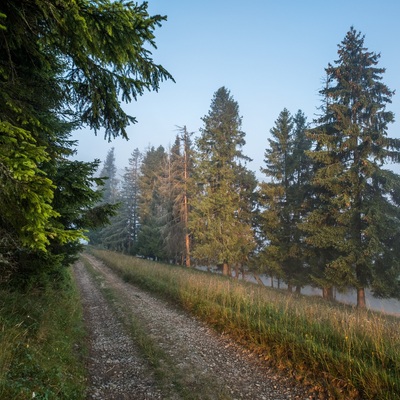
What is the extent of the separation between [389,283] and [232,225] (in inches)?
511

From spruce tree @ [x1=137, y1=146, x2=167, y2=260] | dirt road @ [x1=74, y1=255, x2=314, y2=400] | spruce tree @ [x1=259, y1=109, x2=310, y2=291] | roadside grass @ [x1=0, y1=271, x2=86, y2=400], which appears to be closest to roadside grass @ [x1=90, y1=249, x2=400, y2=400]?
dirt road @ [x1=74, y1=255, x2=314, y2=400]

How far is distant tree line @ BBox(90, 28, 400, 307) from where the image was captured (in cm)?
1642

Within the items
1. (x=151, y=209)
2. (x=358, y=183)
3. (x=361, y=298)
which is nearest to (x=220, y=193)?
(x=358, y=183)

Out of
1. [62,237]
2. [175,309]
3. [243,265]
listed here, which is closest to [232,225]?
[243,265]

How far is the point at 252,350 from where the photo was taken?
6.04 metres

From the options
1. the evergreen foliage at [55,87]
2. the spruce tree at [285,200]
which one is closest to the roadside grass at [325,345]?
the evergreen foliage at [55,87]

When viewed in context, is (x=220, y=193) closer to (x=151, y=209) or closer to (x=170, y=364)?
(x=151, y=209)

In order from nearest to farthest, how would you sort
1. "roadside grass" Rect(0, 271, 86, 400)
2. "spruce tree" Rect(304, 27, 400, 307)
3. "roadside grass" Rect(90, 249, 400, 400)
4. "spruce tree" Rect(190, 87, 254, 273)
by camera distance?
"roadside grass" Rect(0, 271, 86, 400) < "roadside grass" Rect(90, 249, 400, 400) < "spruce tree" Rect(304, 27, 400, 307) < "spruce tree" Rect(190, 87, 254, 273)

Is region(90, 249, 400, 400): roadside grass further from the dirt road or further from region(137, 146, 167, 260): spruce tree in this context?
region(137, 146, 167, 260): spruce tree

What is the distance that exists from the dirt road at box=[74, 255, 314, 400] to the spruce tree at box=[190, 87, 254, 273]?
51.1 ft

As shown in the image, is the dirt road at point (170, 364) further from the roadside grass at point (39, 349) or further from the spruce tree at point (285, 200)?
the spruce tree at point (285, 200)

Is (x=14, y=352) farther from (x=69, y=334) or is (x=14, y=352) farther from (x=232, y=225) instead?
(x=232, y=225)

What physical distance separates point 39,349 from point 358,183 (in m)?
18.9

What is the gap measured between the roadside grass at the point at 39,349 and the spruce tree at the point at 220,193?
1783 cm
